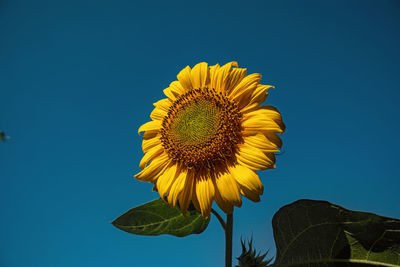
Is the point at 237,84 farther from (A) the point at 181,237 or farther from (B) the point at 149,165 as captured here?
(A) the point at 181,237

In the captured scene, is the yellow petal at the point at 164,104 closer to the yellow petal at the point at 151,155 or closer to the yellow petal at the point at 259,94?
the yellow petal at the point at 151,155

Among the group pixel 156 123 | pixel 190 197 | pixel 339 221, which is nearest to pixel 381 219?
pixel 339 221

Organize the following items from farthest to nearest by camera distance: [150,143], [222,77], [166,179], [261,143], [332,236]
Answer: [150,143]
[222,77]
[166,179]
[261,143]
[332,236]

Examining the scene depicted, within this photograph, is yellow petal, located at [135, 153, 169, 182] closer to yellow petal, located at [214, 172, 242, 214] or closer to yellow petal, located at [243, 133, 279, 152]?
yellow petal, located at [214, 172, 242, 214]

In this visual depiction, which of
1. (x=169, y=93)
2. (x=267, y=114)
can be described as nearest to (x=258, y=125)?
(x=267, y=114)

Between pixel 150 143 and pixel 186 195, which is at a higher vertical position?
pixel 150 143

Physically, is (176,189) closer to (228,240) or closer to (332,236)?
(228,240)
